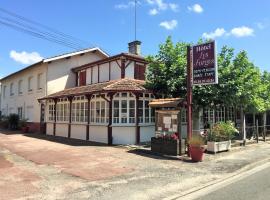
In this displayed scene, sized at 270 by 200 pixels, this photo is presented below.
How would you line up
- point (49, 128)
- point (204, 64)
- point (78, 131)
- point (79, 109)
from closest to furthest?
point (204, 64) < point (78, 131) < point (79, 109) < point (49, 128)

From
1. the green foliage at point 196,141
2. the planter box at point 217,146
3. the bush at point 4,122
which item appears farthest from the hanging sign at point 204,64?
the bush at point 4,122

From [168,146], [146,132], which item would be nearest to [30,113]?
[146,132]

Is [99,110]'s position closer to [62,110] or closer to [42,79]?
[62,110]

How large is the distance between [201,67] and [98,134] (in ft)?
26.3

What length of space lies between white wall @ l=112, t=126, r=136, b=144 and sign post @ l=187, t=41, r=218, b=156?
4742 millimetres

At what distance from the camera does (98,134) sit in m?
18.8

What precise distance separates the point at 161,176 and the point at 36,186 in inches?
147

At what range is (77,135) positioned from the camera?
2084cm

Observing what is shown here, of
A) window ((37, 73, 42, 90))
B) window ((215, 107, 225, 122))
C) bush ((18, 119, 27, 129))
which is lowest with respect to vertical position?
bush ((18, 119, 27, 129))

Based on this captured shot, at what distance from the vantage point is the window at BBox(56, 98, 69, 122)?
73.7 ft

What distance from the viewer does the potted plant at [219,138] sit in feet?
48.6

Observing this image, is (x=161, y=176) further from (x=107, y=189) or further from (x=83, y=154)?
(x=83, y=154)

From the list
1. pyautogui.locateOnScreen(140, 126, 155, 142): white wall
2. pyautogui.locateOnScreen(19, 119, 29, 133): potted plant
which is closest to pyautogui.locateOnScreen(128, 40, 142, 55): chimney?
pyautogui.locateOnScreen(140, 126, 155, 142): white wall

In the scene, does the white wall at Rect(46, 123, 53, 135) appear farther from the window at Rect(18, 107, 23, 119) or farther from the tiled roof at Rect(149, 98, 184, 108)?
the tiled roof at Rect(149, 98, 184, 108)
